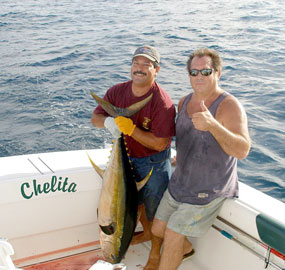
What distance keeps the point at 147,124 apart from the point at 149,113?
0.28 ft

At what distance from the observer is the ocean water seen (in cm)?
596

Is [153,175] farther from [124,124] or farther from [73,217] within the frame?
[73,217]

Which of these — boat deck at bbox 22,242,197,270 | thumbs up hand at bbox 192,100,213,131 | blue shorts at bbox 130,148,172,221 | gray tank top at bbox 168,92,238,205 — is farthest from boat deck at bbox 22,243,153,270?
thumbs up hand at bbox 192,100,213,131

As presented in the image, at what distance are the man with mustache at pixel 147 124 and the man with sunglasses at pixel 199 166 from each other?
0.47ft

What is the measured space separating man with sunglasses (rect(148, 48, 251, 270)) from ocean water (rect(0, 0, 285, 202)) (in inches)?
84.3

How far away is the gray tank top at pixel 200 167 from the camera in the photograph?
2428mm

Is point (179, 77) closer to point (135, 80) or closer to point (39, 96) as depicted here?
point (39, 96)

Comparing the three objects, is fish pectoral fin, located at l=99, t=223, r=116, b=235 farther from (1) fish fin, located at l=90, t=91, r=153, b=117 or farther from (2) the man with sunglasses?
(1) fish fin, located at l=90, t=91, r=153, b=117

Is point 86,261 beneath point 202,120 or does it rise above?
beneath

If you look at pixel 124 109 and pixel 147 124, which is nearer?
pixel 124 109

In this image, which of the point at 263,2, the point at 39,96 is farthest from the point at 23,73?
the point at 263,2

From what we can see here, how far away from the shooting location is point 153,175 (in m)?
2.86

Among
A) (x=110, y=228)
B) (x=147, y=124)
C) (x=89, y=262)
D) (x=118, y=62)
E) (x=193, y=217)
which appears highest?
(x=147, y=124)

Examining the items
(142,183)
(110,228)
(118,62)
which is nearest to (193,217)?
(142,183)
